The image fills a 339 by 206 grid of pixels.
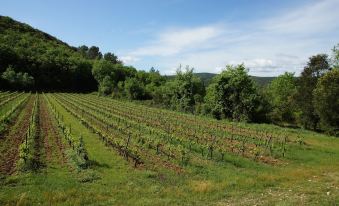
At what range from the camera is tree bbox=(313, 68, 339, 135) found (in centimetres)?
4471

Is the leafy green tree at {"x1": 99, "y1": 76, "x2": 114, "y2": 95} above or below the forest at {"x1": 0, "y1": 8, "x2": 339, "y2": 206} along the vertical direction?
above

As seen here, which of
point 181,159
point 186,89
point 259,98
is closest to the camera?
point 181,159

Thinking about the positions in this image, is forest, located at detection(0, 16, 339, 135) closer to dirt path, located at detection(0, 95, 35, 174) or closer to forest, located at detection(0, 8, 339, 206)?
forest, located at detection(0, 8, 339, 206)

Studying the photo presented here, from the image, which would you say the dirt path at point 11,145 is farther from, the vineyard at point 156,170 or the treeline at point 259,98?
the treeline at point 259,98

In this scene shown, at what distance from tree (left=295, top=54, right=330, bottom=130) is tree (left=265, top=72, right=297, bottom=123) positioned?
2865 millimetres

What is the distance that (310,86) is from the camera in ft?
175

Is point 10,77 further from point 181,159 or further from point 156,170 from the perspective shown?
point 156,170

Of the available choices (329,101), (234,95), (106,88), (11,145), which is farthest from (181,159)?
(106,88)

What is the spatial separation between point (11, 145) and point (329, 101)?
36698 millimetres

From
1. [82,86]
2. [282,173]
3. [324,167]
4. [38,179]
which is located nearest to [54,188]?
[38,179]

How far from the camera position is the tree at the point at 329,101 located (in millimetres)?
44713

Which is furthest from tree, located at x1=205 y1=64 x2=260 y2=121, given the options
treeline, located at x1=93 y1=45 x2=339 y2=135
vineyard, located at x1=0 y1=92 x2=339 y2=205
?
vineyard, located at x1=0 y1=92 x2=339 y2=205

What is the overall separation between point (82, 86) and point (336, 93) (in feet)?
302

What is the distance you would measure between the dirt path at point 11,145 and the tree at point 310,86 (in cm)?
3810
